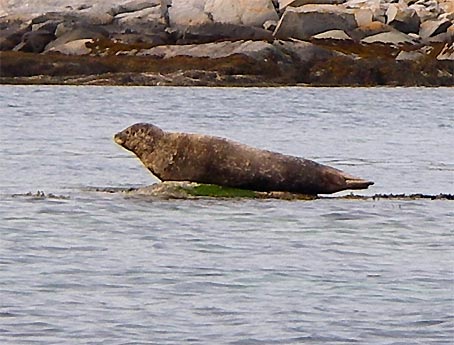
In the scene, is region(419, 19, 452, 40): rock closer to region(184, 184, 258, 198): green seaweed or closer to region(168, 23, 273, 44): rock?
region(168, 23, 273, 44): rock

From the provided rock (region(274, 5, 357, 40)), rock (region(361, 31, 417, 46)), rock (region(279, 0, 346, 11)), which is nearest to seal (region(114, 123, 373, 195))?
rock (region(274, 5, 357, 40))

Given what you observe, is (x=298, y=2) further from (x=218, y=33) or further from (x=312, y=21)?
(x=218, y=33)

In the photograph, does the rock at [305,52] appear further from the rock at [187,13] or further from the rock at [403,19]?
the rock at [403,19]

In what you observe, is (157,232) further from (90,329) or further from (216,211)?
(90,329)

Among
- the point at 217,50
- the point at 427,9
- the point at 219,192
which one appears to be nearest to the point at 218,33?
the point at 217,50

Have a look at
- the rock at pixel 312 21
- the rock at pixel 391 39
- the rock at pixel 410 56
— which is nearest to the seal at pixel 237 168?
the rock at pixel 410 56

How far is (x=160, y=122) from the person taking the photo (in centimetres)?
3088

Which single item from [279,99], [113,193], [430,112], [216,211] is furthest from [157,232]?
[279,99]

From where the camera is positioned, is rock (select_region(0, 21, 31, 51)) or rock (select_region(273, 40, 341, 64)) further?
rock (select_region(0, 21, 31, 51))

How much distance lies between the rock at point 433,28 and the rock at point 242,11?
5.36 meters

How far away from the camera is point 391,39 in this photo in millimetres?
52156

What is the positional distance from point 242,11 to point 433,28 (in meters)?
6.99

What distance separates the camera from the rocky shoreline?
45.8m

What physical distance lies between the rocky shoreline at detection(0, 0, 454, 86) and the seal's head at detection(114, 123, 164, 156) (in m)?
29.5
